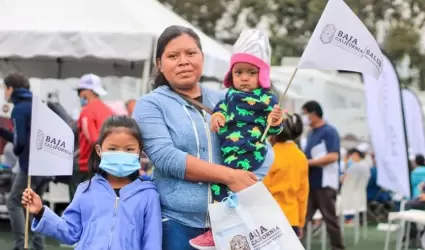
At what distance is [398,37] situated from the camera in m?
34.8

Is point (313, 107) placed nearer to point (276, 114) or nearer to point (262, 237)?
point (276, 114)

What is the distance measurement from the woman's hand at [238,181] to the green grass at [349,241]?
23.4 ft

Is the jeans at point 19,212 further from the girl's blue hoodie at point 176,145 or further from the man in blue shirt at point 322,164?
the girl's blue hoodie at point 176,145

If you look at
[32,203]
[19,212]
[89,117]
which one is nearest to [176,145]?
[32,203]

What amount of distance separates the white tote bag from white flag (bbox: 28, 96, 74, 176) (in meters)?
1.08

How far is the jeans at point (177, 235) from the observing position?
3.76 metres

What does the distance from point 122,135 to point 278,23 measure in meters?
34.8

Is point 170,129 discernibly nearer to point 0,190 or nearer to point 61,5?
point 0,190

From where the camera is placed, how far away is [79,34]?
38.9 ft

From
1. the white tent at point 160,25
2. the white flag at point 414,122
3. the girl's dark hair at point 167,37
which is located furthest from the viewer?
the white flag at point 414,122

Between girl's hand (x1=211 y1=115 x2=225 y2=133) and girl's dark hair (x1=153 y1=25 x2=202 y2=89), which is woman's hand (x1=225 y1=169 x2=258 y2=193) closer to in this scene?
girl's hand (x1=211 y1=115 x2=225 y2=133)

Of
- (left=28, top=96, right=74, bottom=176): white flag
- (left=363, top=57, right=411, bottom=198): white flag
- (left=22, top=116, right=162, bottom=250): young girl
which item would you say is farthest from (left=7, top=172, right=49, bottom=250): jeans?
(left=22, top=116, right=162, bottom=250): young girl

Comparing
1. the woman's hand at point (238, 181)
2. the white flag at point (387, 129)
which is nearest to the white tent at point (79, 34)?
the white flag at point (387, 129)

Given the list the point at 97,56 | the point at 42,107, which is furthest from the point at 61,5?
the point at 42,107
